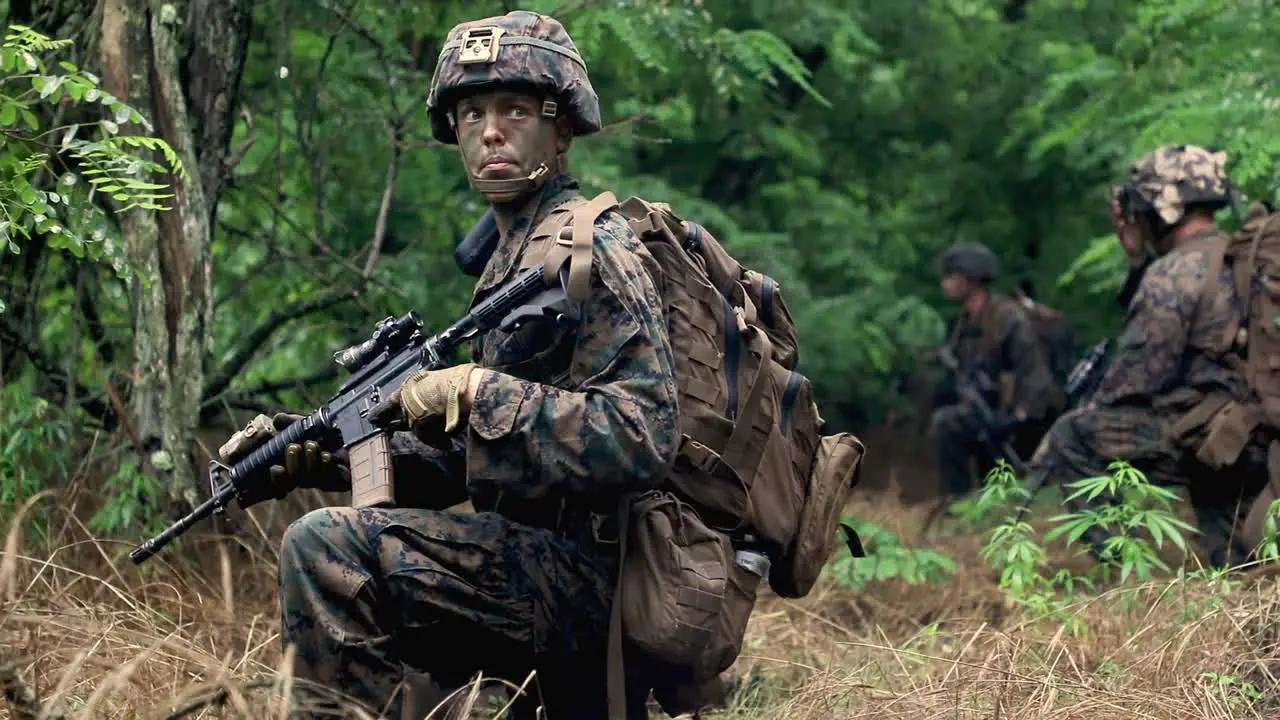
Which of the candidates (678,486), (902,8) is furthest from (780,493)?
(902,8)

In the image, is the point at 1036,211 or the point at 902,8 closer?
the point at 902,8

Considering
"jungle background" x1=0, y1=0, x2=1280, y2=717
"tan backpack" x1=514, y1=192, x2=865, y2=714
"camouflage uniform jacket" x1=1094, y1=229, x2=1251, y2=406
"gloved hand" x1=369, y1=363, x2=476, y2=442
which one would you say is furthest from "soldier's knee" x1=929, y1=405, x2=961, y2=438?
"gloved hand" x1=369, y1=363, x2=476, y2=442

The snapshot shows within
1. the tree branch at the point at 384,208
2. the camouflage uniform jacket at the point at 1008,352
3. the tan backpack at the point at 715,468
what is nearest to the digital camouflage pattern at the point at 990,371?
the camouflage uniform jacket at the point at 1008,352

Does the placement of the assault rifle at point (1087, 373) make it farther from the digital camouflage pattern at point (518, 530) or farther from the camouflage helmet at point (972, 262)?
the digital camouflage pattern at point (518, 530)

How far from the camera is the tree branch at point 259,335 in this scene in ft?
21.1

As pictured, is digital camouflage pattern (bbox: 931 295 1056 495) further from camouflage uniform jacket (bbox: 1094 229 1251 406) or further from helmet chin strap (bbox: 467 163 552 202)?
helmet chin strap (bbox: 467 163 552 202)

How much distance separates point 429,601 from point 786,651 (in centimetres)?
253

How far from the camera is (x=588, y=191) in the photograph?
26.0 feet

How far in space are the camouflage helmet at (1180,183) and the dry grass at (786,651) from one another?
1.93 meters

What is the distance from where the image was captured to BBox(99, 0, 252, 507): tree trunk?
5.55m

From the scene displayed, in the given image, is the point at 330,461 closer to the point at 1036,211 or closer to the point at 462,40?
the point at 462,40

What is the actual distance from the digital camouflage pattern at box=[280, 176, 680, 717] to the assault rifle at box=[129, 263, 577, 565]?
9cm

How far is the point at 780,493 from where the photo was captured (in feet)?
13.9

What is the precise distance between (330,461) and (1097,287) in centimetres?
631
